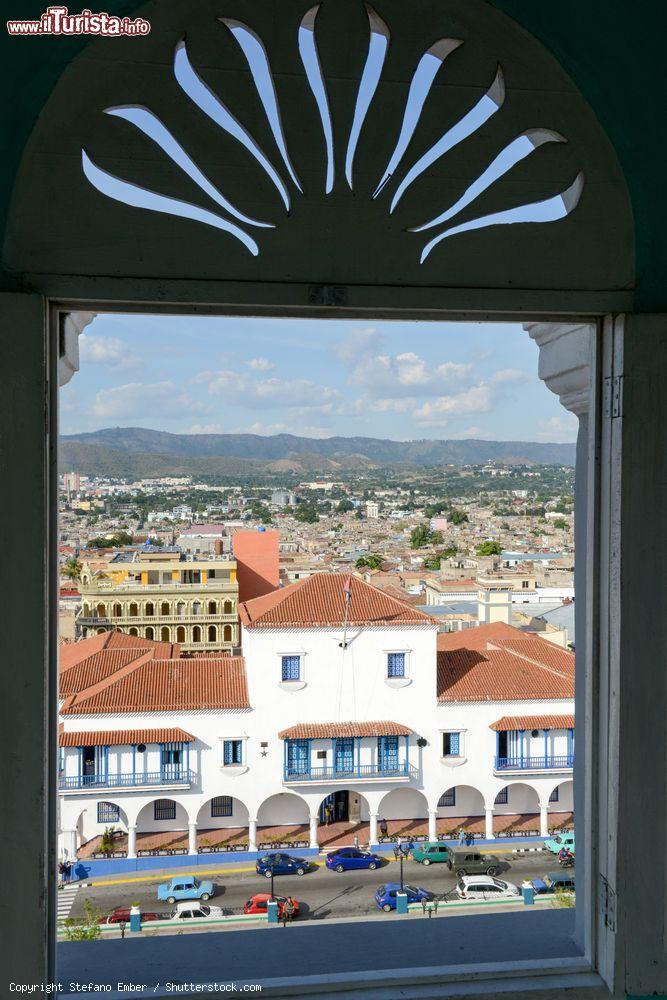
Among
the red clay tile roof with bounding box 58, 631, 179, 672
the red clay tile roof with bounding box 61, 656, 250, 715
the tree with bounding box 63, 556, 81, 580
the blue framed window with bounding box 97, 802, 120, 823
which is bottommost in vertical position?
the blue framed window with bounding box 97, 802, 120, 823

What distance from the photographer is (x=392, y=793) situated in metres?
1.59

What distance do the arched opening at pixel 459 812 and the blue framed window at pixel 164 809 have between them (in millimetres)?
557

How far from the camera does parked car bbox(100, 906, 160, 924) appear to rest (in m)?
1.38

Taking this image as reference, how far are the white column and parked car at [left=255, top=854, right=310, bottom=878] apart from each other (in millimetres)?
536

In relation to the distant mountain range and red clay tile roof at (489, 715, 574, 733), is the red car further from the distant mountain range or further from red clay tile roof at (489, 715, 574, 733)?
the distant mountain range

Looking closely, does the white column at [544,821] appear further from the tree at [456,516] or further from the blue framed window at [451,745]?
the tree at [456,516]

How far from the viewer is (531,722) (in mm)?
1664

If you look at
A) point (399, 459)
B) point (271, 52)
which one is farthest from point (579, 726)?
point (271, 52)

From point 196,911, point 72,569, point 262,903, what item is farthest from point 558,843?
point 72,569

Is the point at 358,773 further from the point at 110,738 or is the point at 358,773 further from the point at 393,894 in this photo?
the point at 110,738

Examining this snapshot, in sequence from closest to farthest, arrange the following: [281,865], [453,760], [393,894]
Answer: [393,894], [281,865], [453,760]

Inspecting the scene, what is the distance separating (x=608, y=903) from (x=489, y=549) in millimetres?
595

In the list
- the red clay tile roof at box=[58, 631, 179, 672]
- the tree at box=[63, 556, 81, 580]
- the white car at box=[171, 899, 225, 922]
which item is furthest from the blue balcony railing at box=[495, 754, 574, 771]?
the tree at box=[63, 556, 81, 580]

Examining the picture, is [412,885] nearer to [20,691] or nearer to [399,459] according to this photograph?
[399,459]
